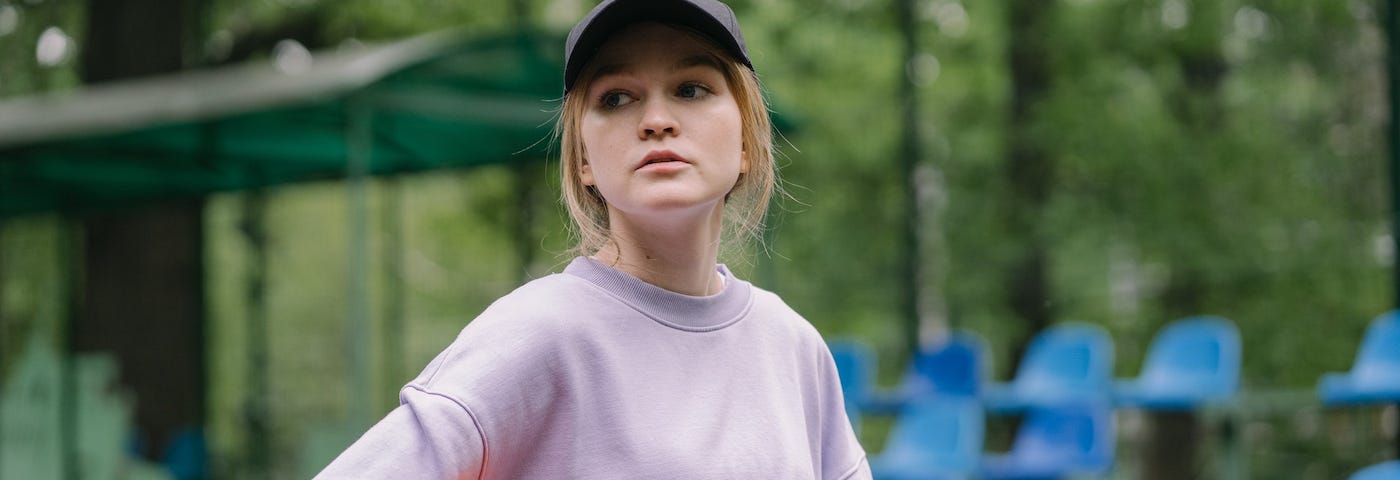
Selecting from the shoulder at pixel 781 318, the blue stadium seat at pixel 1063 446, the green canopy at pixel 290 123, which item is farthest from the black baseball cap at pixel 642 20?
the blue stadium seat at pixel 1063 446

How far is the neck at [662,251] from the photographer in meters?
1.53

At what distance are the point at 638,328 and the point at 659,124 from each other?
0.18 metres

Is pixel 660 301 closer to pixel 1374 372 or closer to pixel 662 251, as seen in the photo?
pixel 662 251

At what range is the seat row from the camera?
7191 mm

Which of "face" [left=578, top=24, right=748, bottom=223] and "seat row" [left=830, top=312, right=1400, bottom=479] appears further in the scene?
"seat row" [left=830, top=312, right=1400, bottom=479]

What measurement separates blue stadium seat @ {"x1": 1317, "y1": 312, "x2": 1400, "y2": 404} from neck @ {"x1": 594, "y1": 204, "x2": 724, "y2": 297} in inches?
227

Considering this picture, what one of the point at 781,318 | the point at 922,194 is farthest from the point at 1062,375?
the point at 781,318

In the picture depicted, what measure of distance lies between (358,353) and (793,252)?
20.6 ft

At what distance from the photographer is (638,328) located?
1.47m

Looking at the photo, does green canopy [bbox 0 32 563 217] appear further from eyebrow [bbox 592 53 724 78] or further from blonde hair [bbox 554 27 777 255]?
eyebrow [bbox 592 53 724 78]

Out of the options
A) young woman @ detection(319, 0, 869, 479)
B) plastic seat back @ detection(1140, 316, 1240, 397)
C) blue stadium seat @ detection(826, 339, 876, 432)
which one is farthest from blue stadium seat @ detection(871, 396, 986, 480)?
young woman @ detection(319, 0, 869, 479)

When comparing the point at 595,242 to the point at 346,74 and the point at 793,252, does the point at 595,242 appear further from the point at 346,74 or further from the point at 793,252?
the point at 793,252

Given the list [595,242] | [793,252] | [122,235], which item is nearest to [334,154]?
[122,235]

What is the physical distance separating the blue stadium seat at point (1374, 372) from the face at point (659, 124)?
5827mm
